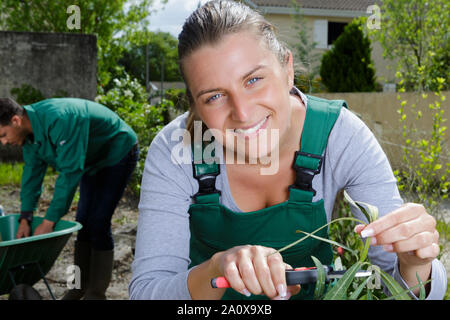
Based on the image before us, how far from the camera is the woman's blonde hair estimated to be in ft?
4.33

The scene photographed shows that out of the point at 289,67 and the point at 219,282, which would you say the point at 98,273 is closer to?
the point at 289,67

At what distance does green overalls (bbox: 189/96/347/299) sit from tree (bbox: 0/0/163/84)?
8169mm

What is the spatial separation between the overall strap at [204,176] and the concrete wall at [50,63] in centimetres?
640

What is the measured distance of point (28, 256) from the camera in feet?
8.67

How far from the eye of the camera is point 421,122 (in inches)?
271

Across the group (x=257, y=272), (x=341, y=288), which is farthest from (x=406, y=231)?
(x=257, y=272)

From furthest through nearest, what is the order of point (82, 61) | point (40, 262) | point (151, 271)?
1. point (82, 61)
2. point (40, 262)
3. point (151, 271)

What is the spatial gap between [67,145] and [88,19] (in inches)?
270

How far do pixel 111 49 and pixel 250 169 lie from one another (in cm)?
896

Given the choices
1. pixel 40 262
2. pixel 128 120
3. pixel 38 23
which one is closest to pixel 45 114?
pixel 40 262

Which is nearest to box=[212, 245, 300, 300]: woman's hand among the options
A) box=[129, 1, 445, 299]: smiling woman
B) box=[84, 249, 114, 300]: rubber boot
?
box=[129, 1, 445, 299]: smiling woman

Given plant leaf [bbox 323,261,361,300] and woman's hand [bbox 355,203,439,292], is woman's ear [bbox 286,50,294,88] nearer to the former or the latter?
woman's hand [bbox 355,203,439,292]
